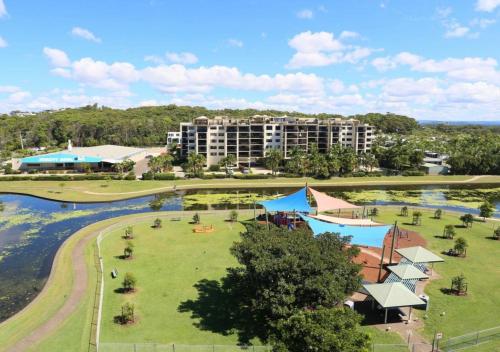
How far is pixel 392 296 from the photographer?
26359mm

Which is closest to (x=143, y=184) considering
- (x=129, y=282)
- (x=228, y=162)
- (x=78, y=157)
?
(x=228, y=162)

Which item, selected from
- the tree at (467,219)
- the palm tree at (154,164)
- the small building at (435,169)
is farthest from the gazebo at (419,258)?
the small building at (435,169)

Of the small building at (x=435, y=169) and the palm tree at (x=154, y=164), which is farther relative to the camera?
the small building at (x=435, y=169)

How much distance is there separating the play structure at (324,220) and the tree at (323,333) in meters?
18.7

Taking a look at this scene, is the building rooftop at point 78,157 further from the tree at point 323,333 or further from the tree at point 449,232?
the tree at point 323,333

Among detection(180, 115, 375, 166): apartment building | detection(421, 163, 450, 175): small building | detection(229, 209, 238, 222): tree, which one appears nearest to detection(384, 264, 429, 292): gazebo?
detection(229, 209, 238, 222): tree

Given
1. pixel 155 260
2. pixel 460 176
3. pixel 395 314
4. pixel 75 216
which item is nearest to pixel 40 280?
pixel 155 260

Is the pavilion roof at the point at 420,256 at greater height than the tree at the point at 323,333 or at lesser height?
lesser

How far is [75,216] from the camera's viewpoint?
5622 centimetres

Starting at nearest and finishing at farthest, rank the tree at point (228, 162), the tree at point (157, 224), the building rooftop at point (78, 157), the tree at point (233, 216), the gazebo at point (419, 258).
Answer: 1. the gazebo at point (419, 258)
2. the tree at point (157, 224)
3. the tree at point (233, 216)
4. the building rooftop at point (78, 157)
5. the tree at point (228, 162)

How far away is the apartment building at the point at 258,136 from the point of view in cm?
10662

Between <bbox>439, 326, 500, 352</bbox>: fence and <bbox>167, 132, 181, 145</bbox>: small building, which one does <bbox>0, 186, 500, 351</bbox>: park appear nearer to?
<bbox>439, 326, 500, 352</bbox>: fence

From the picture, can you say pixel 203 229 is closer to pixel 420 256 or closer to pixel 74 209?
pixel 420 256

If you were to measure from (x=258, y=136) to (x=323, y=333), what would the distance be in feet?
311
